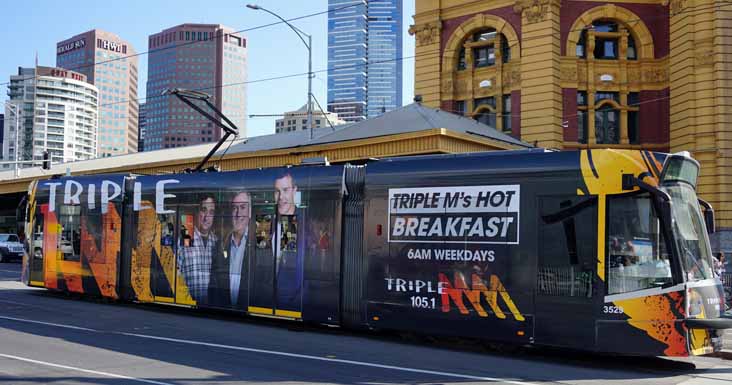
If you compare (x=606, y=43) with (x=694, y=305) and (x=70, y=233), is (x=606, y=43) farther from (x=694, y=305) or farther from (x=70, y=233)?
(x=694, y=305)

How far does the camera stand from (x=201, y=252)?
50.9ft

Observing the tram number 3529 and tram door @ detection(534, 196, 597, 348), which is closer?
the tram number 3529

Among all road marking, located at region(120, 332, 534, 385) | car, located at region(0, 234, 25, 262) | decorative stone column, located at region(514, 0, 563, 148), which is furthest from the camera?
car, located at region(0, 234, 25, 262)

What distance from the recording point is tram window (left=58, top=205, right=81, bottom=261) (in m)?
18.5

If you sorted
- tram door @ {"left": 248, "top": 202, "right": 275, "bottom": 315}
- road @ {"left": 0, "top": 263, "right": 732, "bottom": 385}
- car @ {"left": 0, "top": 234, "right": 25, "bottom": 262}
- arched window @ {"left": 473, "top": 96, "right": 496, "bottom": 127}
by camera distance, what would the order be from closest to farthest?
road @ {"left": 0, "top": 263, "right": 732, "bottom": 385} → tram door @ {"left": 248, "top": 202, "right": 275, "bottom": 315} → arched window @ {"left": 473, "top": 96, "right": 496, "bottom": 127} → car @ {"left": 0, "top": 234, "right": 25, "bottom": 262}

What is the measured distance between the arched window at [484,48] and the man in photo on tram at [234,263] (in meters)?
24.9

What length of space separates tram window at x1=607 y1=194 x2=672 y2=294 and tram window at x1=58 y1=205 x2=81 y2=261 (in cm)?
1367

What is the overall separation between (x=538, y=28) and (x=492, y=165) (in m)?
25.2

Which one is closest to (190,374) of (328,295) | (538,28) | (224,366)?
(224,366)

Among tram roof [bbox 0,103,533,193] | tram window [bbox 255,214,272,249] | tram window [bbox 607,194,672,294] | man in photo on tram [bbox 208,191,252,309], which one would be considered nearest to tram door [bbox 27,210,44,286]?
man in photo on tram [bbox 208,191,252,309]

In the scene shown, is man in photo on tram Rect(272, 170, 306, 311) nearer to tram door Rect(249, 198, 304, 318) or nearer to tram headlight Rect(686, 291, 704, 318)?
tram door Rect(249, 198, 304, 318)

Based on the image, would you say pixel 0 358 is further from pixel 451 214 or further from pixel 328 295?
pixel 451 214

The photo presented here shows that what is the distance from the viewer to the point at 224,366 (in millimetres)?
9867

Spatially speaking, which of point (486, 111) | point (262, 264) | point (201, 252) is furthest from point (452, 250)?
point (486, 111)
